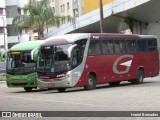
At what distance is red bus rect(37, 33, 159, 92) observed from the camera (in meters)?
24.1

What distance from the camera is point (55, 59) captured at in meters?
24.3

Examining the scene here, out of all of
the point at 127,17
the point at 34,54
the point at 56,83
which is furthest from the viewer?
the point at 127,17

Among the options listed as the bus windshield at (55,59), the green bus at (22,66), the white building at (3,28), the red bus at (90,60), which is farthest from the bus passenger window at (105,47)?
the white building at (3,28)

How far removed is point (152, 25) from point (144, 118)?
33.4 m

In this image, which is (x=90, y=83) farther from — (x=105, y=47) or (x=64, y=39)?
(x=64, y=39)

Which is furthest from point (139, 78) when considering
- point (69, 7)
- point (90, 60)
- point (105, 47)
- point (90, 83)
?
point (69, 7)

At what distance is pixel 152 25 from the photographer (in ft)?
145

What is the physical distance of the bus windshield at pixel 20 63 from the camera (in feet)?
86.7

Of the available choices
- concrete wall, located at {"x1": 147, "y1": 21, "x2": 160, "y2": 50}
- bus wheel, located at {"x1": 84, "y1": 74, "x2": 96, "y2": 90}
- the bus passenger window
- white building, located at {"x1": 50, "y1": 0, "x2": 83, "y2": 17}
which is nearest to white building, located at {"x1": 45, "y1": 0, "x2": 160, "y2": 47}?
concrete wall, located at {"x1": 147, "y1": 21, "x2": 160, "y2": 50}

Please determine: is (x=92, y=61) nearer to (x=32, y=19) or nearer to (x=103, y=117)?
(x=103, y=117)

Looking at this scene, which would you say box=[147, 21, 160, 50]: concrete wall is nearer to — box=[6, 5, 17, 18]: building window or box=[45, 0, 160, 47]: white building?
box=[45, 0, 160, 47]: white building

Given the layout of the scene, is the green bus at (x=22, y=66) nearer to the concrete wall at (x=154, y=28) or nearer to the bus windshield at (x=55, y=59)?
the bus windshield at (x=55, y=59)

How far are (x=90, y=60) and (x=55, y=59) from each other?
198cm

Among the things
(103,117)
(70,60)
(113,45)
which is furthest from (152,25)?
(103,117)
